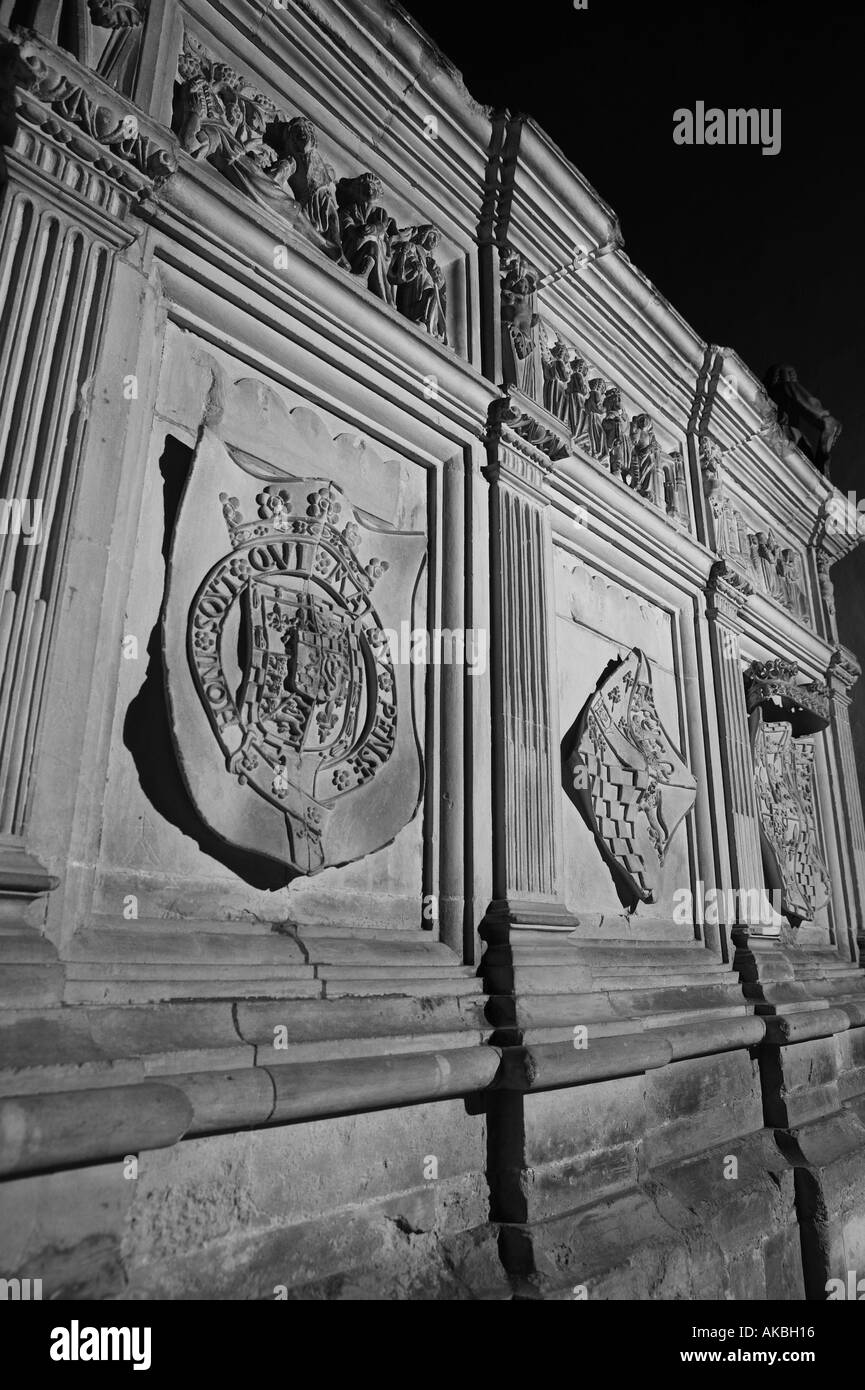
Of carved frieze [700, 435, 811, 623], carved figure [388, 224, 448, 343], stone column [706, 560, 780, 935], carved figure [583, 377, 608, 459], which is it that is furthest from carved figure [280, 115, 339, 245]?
carved frieze [700, 435, 811, 623]

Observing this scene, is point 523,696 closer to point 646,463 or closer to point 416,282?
point 416,282

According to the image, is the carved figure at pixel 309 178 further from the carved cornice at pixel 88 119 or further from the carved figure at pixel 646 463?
the carved figure at pixel 646 463

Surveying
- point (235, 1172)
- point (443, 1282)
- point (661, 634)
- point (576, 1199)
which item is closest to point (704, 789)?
point (661, 634)

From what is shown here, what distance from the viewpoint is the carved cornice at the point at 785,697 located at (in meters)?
7.21

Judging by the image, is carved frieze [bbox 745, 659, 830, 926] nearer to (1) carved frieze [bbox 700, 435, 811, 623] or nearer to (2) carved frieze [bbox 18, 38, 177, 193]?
(1) carved frieze [bbox 700, 435, 811, 623]

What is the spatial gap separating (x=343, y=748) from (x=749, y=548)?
5726 millimetres

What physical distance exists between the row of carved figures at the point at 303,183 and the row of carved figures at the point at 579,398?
1.69 ft

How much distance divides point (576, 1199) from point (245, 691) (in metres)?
2.38

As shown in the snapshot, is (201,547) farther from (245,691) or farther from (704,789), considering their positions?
(704,789)

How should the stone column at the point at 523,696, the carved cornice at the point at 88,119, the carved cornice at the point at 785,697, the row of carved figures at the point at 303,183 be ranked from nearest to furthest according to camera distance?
the carved cornice at the point at 88,119, the row of carved figures at the point at 303,183, the stone column at the point at 523,696, the carved cornice at the point at 785,697

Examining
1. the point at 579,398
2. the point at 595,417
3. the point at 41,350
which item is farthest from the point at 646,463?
the point at 41,350

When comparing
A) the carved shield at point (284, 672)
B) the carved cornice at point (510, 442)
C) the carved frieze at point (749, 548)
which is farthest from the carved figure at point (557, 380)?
the carved shield at point (284, 672)

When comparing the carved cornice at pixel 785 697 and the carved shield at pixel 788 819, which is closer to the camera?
the carved shield at pixel 788 819

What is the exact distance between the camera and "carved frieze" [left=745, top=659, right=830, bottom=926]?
7043 millimetres
